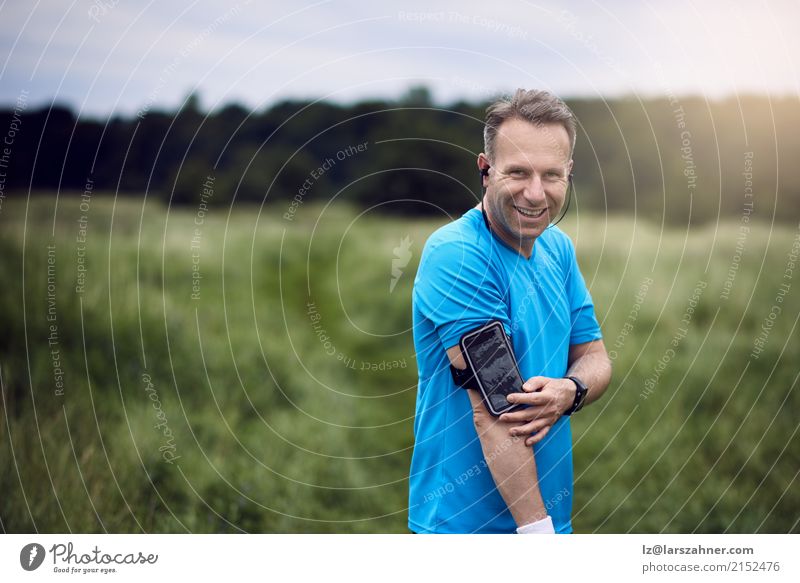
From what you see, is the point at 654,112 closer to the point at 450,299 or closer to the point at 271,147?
the point at 271,147

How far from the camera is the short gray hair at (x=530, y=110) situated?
2.46 m

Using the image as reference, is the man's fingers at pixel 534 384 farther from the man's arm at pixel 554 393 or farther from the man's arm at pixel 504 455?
the man's arm at pixel 504 455

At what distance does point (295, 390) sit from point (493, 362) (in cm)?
411

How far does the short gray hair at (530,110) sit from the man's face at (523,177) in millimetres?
19

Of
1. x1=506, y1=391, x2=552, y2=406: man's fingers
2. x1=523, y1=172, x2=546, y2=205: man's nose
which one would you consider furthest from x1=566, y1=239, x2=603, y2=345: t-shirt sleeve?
x1=506, y1=391, x2=552, y2=406: man's fingers

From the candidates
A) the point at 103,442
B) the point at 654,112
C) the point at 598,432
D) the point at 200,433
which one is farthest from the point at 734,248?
the point at 103,442

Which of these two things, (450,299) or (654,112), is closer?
(450,299)

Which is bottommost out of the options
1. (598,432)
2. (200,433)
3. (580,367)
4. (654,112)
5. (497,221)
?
(598,432)

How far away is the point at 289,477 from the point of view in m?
4.91

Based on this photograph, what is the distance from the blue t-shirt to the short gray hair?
31 cm

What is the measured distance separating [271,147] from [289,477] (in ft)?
18.4

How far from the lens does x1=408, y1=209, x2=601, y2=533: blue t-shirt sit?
7.61 feet

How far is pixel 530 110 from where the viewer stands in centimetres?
246
